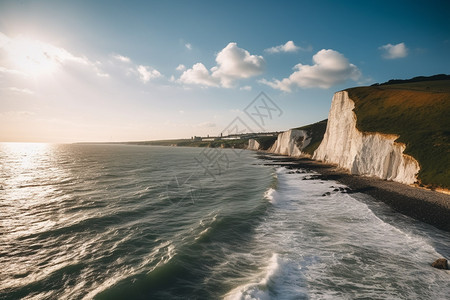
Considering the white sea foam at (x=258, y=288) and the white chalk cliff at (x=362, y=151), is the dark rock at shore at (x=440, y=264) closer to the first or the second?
the white sea foam at (x=258, y=288)

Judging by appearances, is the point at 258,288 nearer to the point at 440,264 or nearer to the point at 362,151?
the point at 440,264

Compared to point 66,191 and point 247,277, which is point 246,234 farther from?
point 66,191

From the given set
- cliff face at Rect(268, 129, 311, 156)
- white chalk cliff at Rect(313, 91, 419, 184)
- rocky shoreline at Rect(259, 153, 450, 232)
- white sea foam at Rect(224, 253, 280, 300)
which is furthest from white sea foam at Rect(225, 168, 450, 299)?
cliff face at Rect(268, 129, 311, 156)

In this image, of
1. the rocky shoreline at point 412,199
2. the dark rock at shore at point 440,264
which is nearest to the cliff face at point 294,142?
the rocky shoreline at point 412,199

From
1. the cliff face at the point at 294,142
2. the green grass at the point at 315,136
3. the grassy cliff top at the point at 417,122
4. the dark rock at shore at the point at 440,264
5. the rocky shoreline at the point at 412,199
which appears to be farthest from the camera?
the cliff face at the point at 294,142

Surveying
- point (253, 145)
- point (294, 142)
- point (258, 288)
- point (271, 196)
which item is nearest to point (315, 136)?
point (294, 142)

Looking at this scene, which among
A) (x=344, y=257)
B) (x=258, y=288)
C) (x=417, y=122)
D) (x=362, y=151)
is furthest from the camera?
(x=362, y=151)

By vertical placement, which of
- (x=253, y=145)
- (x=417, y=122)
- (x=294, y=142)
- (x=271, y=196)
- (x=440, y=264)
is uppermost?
(x=417, y=122)
